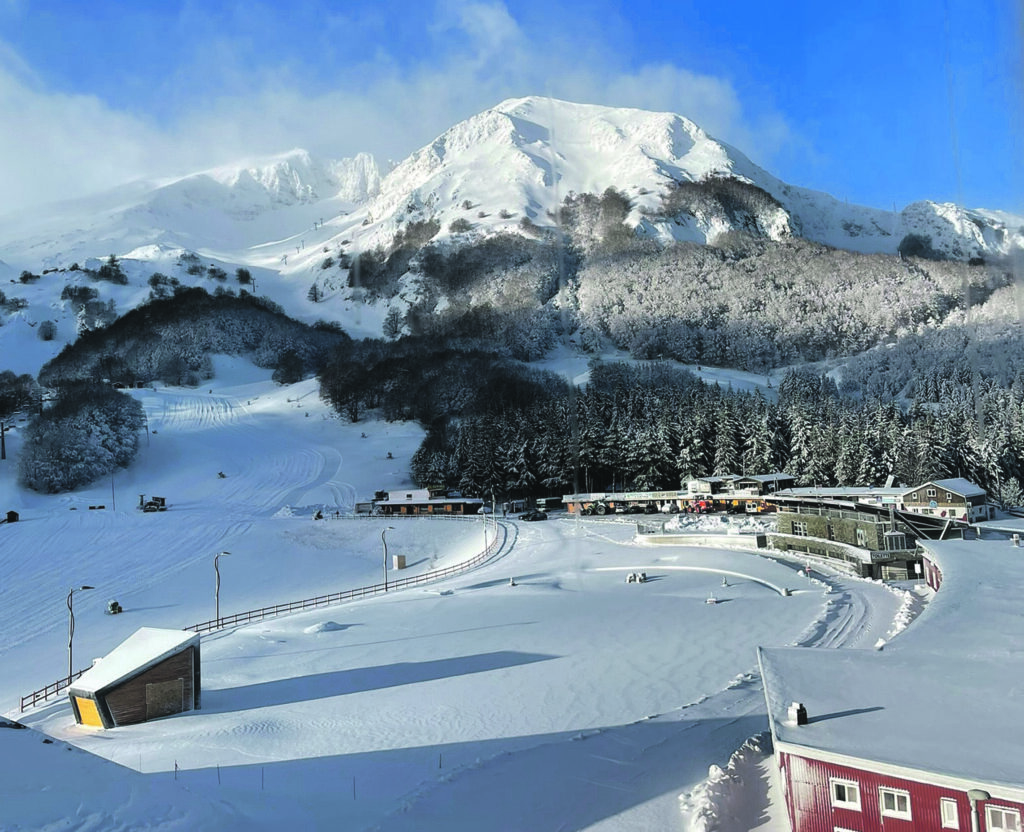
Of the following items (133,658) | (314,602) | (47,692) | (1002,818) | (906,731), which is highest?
(906,731)

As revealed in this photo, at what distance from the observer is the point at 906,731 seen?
38.2ft

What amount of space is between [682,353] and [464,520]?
79.5m

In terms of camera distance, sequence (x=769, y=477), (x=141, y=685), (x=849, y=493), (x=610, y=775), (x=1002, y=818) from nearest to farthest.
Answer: (x=1002, y=818) → (x=610, y=775) → (x=141, y=685) → (x=849, y=493) → (x=769, y=477)

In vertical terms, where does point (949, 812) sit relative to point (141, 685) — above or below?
above

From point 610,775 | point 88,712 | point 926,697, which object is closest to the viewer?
point 926,697

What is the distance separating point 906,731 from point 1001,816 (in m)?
2.01

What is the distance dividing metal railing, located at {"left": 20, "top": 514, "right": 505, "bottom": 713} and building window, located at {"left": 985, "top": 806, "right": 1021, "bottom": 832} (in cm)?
2528

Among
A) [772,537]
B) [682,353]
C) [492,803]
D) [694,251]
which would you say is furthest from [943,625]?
[694,251]

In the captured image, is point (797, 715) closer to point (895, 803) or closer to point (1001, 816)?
point (895, 803)

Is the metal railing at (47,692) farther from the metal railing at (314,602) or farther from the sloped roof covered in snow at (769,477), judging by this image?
the sloped roof covered in snow at (769,477)

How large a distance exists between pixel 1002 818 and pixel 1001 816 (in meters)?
0.02

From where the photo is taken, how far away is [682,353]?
425 ft

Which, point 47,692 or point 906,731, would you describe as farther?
point 47,692

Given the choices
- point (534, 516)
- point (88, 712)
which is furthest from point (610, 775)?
point (534, 516)
